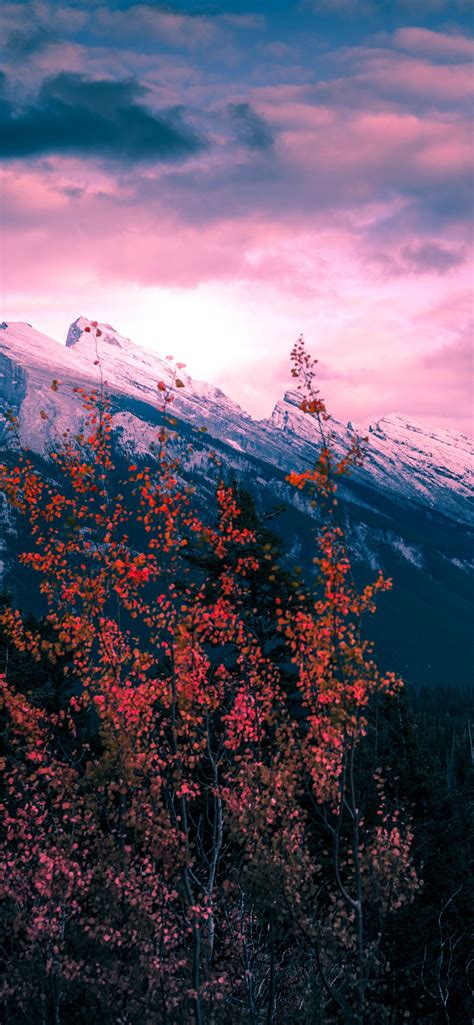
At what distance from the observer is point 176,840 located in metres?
16.3

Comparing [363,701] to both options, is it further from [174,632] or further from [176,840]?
[176,840]

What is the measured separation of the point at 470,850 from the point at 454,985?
1191 cm

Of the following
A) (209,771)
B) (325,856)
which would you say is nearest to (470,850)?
(325,856)

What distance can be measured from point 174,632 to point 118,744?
334 cm

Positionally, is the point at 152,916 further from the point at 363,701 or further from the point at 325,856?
the point at 325,856

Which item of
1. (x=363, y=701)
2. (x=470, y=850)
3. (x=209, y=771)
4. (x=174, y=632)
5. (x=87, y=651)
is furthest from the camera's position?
(x=470, y=850)

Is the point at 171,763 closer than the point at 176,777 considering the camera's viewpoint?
No

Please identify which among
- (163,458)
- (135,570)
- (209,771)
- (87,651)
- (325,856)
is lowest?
(325,856)

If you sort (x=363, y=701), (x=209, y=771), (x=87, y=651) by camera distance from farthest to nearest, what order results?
(x=209, y=771) → (x=87, y=651) → (x=363, y=701)

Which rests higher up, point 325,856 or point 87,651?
point 87,651

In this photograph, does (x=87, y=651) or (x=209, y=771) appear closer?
(x=87, y=651)

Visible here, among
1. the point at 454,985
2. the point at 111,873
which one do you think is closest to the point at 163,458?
the point at 111,873

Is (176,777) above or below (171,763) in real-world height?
above

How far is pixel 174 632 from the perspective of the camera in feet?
51.7
